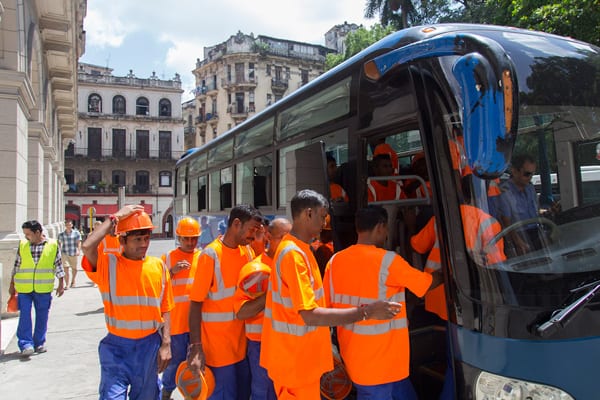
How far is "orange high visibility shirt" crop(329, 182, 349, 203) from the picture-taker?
13.5ft

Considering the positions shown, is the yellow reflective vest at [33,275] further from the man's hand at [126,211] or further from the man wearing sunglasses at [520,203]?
the man wearing sunglasses at [520,203]

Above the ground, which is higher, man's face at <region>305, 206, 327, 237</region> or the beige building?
the beige building

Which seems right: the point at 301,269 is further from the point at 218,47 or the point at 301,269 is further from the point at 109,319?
the point at 218,47

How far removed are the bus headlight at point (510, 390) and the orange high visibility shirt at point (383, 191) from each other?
174 centimetres

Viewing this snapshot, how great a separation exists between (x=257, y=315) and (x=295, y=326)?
2.23 ft

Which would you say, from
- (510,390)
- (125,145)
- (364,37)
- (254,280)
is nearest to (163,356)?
(254,280)

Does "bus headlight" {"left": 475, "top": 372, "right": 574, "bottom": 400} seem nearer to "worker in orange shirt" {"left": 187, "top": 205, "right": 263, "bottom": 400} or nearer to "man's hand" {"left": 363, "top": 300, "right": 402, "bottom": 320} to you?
"man's hand" {"left": 363, "top": 300, "right": 402, "bottom": 320}

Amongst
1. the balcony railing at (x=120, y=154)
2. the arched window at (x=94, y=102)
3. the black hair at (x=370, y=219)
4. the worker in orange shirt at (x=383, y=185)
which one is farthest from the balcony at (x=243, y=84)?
the black hair at (x=370, y=219)

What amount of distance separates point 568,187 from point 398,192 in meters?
1.47

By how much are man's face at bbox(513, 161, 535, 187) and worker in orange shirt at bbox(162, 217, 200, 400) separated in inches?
117

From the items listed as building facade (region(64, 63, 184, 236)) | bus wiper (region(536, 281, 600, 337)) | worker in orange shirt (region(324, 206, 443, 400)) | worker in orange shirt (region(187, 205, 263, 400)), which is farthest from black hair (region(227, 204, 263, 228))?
building facade (region(64, 63, 184, 236))

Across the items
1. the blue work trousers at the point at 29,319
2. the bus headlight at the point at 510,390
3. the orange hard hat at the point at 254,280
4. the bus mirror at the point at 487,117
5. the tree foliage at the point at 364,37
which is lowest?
the blue work trousers at the point at 29,319

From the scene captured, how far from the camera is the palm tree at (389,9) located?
78.5 feet

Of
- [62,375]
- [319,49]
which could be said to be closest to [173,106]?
[319,49]
